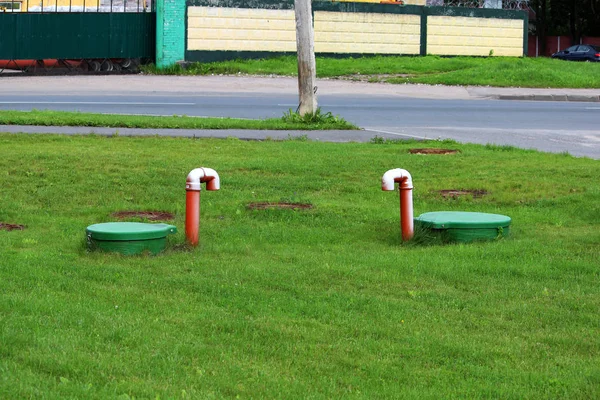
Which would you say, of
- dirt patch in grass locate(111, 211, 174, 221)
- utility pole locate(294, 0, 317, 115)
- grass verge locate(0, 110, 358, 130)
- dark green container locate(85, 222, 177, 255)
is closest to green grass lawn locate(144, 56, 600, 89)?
utility pole locate(294, 0, 317, 115)

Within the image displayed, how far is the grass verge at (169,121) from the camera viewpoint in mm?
15523

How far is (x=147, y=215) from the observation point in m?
8.95

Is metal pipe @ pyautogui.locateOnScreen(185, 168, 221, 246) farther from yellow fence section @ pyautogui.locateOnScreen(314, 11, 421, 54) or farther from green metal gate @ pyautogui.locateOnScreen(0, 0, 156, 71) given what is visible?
yellow fence section @ pyautogui.locateOnScreen(314, 11, 421, 54)

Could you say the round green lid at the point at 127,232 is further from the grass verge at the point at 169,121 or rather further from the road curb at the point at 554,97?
the road curb at the point at 554,97

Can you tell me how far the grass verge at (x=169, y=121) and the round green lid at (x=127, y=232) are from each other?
8.44 meters

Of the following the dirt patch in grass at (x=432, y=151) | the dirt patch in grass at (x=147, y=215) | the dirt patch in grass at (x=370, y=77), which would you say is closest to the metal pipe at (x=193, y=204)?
the dirt patch in grass at (x=147, y=215)

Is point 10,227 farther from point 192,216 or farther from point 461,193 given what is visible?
point 461,193

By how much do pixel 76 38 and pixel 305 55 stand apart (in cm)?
1594

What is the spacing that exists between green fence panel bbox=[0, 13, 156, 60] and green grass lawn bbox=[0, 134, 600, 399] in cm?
2013

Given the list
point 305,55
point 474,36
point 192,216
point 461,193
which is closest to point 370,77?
point 474,36

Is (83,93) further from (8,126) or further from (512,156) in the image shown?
(512,156)

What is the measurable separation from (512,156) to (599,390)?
28.3 ft

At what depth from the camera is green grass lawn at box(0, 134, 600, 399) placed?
456cm

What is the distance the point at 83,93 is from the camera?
24.6 meters
